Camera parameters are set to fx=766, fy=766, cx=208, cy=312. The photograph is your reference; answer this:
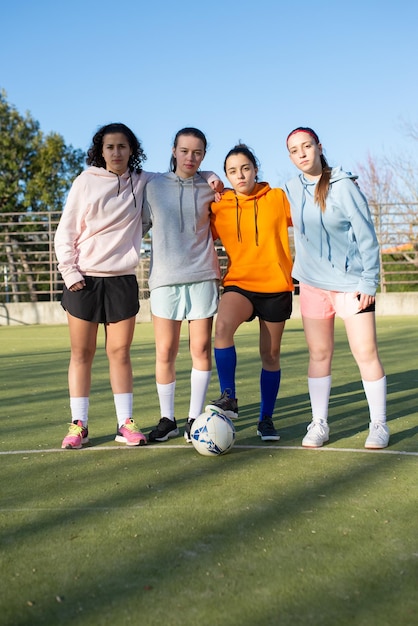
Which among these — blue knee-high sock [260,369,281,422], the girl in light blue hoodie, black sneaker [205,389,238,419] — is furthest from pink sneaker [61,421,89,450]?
the girl in light blue hoodie

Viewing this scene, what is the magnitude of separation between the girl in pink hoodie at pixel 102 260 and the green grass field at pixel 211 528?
0.96 feet

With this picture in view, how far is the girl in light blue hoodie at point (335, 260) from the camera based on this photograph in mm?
4145

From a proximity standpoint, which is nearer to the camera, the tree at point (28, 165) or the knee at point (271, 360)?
the knee at point (271, 360)

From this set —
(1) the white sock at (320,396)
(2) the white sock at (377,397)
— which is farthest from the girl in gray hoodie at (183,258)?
(2) the white sock at (377,397)

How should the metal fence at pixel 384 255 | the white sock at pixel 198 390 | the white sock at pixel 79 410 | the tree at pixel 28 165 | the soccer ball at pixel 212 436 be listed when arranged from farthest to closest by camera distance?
the tree at pixel 28 165
the metal fence at pixel 384 255
the white sock at pixel 198 390
the white sock at pixel 79 410
the soccer ball at pixel 212 436

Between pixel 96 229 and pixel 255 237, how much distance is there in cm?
96

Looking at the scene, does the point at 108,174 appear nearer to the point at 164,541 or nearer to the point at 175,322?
the point at 175,322

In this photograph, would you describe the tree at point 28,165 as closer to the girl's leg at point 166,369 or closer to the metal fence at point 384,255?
the metal fence at point 384,255

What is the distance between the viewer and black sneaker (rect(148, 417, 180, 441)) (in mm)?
4578

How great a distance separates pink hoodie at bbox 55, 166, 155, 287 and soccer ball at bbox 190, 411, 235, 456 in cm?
104

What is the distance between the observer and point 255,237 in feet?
15.3

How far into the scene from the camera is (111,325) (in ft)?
15.0

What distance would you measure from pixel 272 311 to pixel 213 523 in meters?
1.97

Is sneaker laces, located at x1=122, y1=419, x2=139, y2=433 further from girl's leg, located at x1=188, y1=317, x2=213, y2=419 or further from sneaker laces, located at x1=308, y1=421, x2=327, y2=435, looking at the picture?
sneaker laces, located at x1=308, y1=421, x2=327, y2=435
